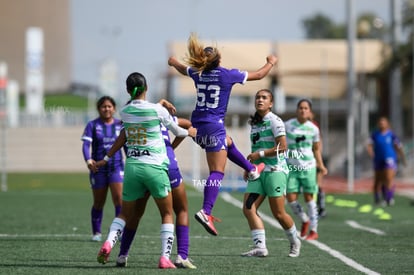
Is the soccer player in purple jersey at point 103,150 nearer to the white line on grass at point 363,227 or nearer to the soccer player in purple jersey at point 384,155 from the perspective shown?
the white line on grass at point 363,227

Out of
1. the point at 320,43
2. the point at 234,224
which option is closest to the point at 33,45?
the point at 320,43

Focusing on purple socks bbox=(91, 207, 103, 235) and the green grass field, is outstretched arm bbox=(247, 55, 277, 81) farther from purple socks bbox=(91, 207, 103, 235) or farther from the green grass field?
purple socks bbox=(91, 207, 103, 235)

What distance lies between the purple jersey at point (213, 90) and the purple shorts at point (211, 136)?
0.24ft

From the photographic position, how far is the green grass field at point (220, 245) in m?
11.5

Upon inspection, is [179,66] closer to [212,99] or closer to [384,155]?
[212,99]

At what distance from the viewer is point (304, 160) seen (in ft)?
53.7

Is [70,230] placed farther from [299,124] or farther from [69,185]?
[69,185]

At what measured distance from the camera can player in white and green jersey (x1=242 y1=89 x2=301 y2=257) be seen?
12.9 metres

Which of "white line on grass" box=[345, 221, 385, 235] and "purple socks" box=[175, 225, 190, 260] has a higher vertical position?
"purple socks" box=[175, 225, 190, 260]

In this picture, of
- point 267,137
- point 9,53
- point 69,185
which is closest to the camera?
point 267,137

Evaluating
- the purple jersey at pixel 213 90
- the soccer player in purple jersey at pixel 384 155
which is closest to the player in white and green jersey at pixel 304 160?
the purple jersey at pixel 213 90

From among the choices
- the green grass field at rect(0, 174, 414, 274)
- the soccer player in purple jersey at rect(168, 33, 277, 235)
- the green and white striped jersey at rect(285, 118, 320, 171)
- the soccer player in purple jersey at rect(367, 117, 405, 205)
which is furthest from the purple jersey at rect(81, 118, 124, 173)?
the soccer player in purple jersey at rect(367, 117, 405, 205)

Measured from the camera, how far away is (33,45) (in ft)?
183

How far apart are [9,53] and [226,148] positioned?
323 ft
